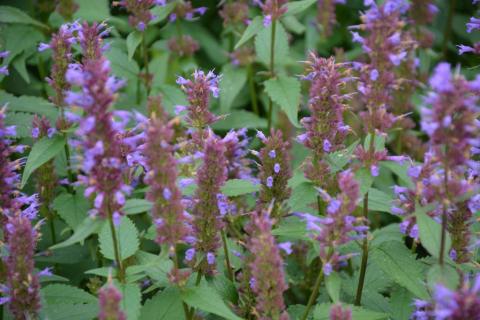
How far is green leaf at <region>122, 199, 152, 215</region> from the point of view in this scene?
11.2 feet

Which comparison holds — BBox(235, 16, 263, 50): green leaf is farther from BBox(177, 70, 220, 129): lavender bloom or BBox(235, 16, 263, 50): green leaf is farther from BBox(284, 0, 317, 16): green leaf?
BBox(177, 70, 220, 129): lavender bloom

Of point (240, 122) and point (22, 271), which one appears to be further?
point (240, 122)

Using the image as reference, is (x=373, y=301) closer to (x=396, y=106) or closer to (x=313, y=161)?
(x=313, y=161)

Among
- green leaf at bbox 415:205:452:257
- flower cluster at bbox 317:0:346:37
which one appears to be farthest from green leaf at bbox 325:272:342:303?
flower cluster at bbox 317:0:346:37

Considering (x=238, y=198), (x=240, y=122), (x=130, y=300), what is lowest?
(x=238, y=198)

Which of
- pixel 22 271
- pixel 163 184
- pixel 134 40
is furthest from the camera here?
pixel 134 40

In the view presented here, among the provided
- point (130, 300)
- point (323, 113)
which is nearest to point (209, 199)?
point (130, 300)

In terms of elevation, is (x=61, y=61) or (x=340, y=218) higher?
(x=61, y=61)

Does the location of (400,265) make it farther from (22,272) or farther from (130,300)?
(22,272)

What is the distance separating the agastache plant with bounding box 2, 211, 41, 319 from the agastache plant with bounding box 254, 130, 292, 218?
145cm

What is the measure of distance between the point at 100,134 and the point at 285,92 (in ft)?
8.49

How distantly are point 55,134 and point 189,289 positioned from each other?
170 centimetres

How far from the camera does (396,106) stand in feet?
22.0

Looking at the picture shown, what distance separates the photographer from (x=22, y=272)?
3.54 meters
